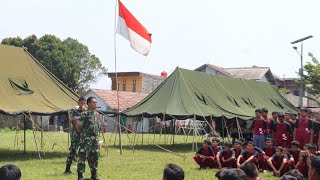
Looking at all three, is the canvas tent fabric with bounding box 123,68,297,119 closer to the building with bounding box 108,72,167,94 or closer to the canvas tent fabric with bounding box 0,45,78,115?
the canvas tent fabric with bounding box 0,45,78,115

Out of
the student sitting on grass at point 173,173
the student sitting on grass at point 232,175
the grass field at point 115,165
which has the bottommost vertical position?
the grass field at point 115,165

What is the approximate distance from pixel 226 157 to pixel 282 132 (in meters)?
1.85

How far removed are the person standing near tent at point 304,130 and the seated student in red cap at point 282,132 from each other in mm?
375

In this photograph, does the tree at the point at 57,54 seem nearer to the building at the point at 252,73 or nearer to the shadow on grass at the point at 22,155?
the building at the point at 252,73

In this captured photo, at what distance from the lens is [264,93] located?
2264 cm

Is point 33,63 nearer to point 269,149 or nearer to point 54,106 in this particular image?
point 54,106

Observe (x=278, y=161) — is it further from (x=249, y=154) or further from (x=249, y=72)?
(x=249, y=72)

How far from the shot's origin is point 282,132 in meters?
12.1

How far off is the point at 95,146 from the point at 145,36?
22.0ft

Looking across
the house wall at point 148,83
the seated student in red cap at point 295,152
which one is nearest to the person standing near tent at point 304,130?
the seated student in red cap at point 295,152

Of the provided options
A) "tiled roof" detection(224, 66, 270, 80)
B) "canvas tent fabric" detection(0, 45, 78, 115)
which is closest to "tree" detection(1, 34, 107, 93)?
"tiled roof" detection(224, 66, 270, 80)

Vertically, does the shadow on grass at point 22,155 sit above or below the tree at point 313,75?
below

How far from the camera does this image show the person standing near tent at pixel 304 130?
11.5 metres

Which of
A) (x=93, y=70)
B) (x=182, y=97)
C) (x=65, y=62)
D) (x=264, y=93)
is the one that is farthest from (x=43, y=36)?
(x=182, y=97)
